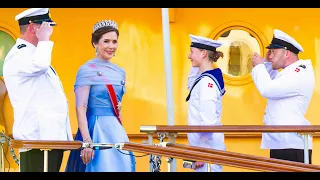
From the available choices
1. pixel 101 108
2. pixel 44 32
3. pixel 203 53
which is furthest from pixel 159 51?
pixel 44 32

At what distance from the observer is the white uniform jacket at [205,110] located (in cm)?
750

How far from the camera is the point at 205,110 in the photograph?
24.6 feet

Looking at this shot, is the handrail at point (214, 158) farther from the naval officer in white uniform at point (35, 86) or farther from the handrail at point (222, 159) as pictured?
the naval officer in white uniform at point (35, 86)

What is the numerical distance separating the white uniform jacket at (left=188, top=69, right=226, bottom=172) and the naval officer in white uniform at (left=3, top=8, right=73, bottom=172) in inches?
46.0

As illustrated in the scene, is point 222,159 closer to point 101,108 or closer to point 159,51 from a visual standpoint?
point 101,108

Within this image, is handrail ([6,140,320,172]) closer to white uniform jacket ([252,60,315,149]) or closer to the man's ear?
white uniform jacket ([252,60,315,149])

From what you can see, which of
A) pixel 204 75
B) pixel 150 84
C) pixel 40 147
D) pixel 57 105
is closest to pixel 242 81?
pixel 150 84

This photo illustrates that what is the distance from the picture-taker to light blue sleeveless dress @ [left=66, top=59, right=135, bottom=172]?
24.6 feet

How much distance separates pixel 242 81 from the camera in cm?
917

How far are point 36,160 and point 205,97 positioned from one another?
180 centimetres

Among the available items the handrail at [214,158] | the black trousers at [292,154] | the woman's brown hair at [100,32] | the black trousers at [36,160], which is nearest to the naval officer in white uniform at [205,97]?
the black trousers at [292,154]

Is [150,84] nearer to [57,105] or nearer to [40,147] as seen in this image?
[57,105]

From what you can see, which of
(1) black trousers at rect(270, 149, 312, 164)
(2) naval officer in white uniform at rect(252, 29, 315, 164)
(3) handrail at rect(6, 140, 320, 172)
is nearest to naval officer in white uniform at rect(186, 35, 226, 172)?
(2) naval officer in white uniform at rect(252, 29, 315, 164)
